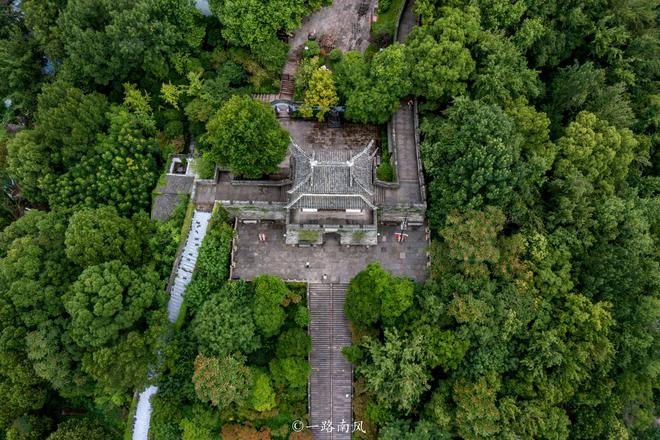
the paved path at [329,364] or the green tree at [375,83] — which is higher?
the green tree at [375,83]

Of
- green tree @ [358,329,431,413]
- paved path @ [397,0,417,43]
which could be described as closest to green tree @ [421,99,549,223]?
green tree @ [358,329,431,413]

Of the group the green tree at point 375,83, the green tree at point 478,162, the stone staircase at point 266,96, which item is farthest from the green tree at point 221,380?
the stone staircase at point 266,96

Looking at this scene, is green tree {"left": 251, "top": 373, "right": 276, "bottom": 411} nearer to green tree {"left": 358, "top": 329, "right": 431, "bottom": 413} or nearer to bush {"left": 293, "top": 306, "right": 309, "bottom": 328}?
bush {"left": 293, "top": 306, "right": 309, "bottom": 328}

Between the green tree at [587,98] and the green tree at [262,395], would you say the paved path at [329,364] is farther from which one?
the green tree at [587,98]

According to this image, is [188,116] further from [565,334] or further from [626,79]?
[626,79]

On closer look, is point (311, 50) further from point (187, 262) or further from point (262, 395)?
point (262, 395)

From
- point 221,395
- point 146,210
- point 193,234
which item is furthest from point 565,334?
point 146,210

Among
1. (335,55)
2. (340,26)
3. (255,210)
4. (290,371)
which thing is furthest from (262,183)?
(340,26)
